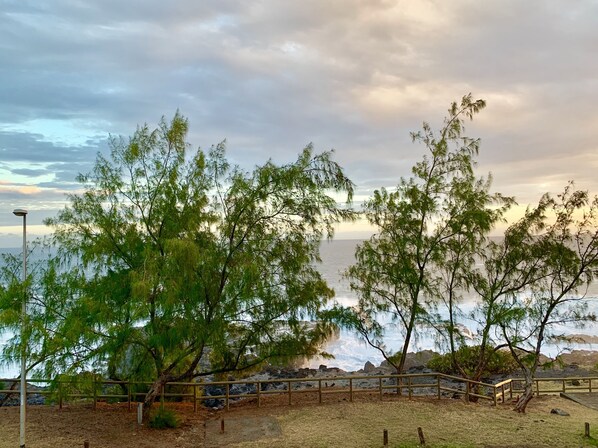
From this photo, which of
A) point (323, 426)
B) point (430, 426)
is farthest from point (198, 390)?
point (430, 426)

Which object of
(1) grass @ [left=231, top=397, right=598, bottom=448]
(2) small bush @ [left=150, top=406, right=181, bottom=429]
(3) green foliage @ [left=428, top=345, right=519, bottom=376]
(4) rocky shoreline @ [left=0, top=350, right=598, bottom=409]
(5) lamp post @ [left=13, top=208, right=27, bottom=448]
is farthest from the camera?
(4) rocky shoreline @ [left=0, top=350, right=598, bottom=409]

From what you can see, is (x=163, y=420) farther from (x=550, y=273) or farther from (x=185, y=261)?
(x=550, y=273)

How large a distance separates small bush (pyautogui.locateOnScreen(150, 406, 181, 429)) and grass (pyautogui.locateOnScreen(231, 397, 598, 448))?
2.80m

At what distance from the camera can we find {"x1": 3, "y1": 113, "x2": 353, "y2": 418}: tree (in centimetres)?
1475

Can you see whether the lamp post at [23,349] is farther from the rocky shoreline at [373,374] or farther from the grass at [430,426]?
the rocky shoreline at [373,374]

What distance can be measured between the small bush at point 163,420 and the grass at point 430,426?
2.80m

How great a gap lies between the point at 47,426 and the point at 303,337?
865 centimetres

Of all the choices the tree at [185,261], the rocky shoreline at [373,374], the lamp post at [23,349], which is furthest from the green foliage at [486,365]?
the lamp post at [23,349]

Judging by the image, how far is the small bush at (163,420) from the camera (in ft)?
49.1

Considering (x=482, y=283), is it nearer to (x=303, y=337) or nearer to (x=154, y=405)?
(x=303, y=337)

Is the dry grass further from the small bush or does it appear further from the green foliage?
the green foliage

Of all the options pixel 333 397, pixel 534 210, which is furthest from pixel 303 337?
pixel 534 210

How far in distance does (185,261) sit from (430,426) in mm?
8725

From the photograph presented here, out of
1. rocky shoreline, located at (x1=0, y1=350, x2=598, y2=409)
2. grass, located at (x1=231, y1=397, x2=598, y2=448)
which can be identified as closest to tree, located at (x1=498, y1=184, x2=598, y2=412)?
grass, located at (x1=231, y1=397, x2=598, y2=448)
